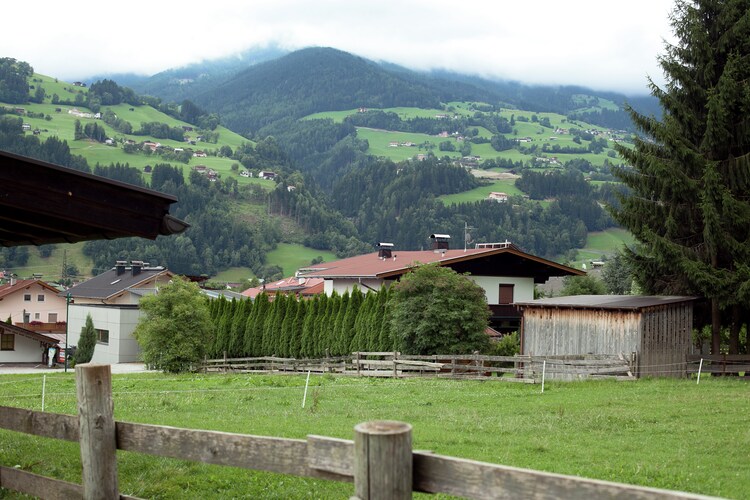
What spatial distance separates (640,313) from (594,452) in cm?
1920

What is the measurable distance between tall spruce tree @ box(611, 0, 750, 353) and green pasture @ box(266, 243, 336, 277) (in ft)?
447

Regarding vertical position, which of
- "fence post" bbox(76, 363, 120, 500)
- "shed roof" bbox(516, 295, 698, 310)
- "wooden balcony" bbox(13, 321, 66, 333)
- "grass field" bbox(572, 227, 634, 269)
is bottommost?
"wooden balcony" bbox(13, 321, 66, 333)

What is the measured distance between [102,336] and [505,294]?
35204 mm

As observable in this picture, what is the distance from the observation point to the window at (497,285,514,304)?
54.7 meters

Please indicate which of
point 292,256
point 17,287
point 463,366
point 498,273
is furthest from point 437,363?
point 292,256

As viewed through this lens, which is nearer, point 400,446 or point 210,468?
point 400,446

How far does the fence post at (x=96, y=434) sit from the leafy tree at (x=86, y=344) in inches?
2360

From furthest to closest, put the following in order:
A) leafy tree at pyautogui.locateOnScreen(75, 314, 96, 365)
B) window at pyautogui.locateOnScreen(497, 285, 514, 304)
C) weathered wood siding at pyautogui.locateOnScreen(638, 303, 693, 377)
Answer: leafy tree at pyautogui.locateOnScreen(75, 314, 96, 365)
window at pyautogui.locateOnScreen(497, 285, 514, 304)
weathered wood siding at pyautogui.locateOnScreen(638, 303, 693, 377)

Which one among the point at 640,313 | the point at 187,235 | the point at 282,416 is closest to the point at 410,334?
the point at 640,313

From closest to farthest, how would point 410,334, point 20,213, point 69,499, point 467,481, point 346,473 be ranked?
1. point 467,481
2. point 346,473
3. point 69,499
4. point 20,213
5. point 410,334

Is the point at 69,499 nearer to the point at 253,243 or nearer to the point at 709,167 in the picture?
the point at 709,167

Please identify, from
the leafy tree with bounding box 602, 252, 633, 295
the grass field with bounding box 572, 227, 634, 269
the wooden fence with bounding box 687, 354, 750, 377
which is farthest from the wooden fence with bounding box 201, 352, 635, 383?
the grass field with bounding box 572, 227, 634, 269

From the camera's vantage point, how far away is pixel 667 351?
3256 cm

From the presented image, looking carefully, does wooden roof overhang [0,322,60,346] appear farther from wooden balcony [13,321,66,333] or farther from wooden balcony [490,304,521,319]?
wooden balcony [490,304,521,319]
